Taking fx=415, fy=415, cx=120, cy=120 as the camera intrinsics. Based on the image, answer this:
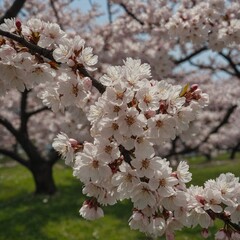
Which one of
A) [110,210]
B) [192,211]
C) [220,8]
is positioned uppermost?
[220,8]

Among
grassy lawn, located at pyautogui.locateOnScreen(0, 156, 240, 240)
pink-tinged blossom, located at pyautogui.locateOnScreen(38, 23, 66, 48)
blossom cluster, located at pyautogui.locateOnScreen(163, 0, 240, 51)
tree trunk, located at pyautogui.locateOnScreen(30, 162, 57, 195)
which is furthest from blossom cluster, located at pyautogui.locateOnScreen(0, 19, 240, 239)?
tree trunk, located at pyautogui.locateOnScreen(30, 162, 57, 195)

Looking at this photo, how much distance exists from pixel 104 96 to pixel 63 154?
0.57 metres

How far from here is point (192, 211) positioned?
2762 mm

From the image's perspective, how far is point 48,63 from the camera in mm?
3143


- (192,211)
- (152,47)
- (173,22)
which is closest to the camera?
(192,211)

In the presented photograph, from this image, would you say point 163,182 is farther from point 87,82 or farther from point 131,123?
point 87,82

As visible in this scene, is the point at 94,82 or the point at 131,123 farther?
the point at 94,82

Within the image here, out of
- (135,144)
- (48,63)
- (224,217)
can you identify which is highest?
(48,63)

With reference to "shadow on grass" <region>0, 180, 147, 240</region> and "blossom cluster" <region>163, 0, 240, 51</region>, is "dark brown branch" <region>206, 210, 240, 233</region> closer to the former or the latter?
"blossom cluster" <region>163, 0, 240, 51</region>

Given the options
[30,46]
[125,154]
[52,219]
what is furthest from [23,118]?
[125,154]

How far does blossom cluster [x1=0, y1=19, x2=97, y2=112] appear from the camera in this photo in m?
2.93

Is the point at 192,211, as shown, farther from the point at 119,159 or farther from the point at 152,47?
the point at 152,47

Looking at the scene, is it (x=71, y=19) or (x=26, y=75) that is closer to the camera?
(x=26, y=75)

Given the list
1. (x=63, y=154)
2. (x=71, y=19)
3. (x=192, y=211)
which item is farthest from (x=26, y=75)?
(x=71, y=19)
